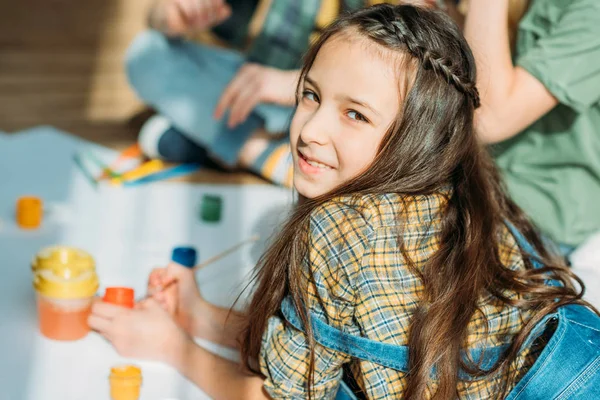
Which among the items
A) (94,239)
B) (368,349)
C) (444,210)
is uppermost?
(444,210)

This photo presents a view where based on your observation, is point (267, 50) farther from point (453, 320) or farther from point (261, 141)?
point (453, 320)

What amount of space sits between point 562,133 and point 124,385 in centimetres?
79

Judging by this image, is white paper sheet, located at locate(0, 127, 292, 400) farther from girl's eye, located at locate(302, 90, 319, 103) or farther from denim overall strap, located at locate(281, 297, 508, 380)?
girl's eye, located at locate(302, 90, 319, 103)

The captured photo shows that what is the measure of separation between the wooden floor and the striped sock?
0.04 m

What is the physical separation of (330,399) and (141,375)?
264mm

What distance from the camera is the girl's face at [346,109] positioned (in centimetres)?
94

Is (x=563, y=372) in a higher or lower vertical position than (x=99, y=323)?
higher

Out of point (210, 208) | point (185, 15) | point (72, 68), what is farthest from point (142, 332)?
point (72, 68)

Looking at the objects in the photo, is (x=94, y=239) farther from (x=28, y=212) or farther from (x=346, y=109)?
(x=346, y=109)

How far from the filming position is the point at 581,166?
137 cm

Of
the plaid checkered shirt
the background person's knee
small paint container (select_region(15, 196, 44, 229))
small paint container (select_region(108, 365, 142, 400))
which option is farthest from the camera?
the background person's knee

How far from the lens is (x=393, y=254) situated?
932 millimetres

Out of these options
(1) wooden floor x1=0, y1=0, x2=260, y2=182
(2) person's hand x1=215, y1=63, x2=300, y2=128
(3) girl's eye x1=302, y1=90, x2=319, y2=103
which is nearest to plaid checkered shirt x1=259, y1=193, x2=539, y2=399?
(3) girl's eye x1=302, y1=90, x2=319, y2=103

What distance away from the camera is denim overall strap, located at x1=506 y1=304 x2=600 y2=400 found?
926 millimetres
